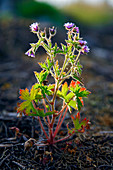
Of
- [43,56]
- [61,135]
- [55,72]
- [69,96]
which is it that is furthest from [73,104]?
[43,56]

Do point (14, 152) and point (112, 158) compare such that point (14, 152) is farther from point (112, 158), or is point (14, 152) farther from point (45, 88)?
point (112, 158)

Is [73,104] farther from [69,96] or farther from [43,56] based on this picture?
[43,56]

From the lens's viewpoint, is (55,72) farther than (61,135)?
No

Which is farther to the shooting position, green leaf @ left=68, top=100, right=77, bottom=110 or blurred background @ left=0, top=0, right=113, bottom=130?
blurred background @ left=0, top=0, right=113, bottom=130

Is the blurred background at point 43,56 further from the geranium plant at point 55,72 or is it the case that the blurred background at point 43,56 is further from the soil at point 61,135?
the geranium plant at point 55,72

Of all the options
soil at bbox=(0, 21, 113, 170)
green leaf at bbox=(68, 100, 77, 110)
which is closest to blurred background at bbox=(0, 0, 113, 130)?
soil at bbox=(0, 21, 113, 170)

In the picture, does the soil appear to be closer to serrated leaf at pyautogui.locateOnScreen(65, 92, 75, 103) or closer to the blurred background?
the blurred background

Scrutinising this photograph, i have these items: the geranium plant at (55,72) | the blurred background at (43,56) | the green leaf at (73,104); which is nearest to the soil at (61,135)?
the blurred background at (43,56)

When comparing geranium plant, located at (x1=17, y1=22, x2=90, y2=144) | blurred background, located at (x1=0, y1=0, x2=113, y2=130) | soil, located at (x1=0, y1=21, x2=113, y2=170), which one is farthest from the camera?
blurred background, located at (x1=0, y1=0, x2=113, y2=130)

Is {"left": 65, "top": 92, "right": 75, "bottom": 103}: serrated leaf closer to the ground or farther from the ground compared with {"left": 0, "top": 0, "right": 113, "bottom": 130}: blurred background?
closer to the ground
